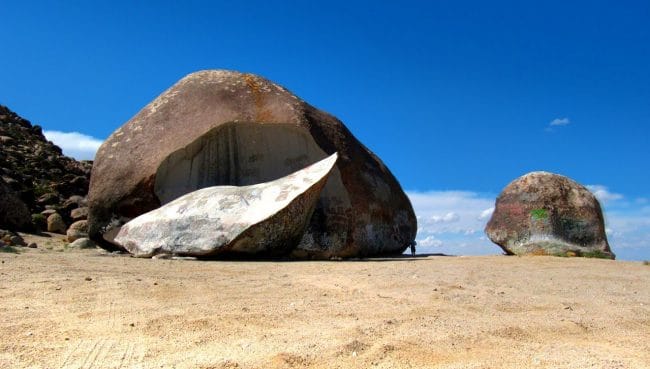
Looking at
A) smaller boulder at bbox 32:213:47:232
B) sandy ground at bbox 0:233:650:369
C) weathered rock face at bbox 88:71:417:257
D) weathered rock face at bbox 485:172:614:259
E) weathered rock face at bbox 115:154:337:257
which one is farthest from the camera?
smaller boulder at bbox 32:213:47:232

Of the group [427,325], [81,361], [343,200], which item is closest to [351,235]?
[343,200]

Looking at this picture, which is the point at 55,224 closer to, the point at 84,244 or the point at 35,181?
the point at 84,244

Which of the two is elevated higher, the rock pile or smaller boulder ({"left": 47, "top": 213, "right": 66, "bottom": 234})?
the rock pile

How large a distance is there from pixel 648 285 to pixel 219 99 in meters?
6.31

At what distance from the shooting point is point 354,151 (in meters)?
9.34

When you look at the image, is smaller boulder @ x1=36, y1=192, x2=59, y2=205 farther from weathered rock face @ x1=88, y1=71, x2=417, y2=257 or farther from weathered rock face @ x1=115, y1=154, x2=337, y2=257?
weathered rock face @ x1=115, y1=154, x2=337, y2=257

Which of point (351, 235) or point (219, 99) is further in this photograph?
point (219, 99)

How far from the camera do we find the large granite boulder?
1179cm

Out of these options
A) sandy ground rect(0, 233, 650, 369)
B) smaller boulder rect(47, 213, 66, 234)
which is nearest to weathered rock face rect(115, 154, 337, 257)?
sandy ground rect(0, 233, 650, 369)

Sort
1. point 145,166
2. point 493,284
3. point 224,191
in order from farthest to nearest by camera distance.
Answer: point 145,166
point 224,191
point 493,284

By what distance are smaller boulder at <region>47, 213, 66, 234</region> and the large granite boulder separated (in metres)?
0.75

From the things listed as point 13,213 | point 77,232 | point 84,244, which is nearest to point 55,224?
point 13,213

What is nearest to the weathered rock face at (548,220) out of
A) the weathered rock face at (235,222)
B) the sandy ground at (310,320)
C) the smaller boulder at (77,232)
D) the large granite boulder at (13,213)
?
the weathered rock face at (235,222)

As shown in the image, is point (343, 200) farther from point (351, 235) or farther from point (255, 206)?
point (255, 206)
